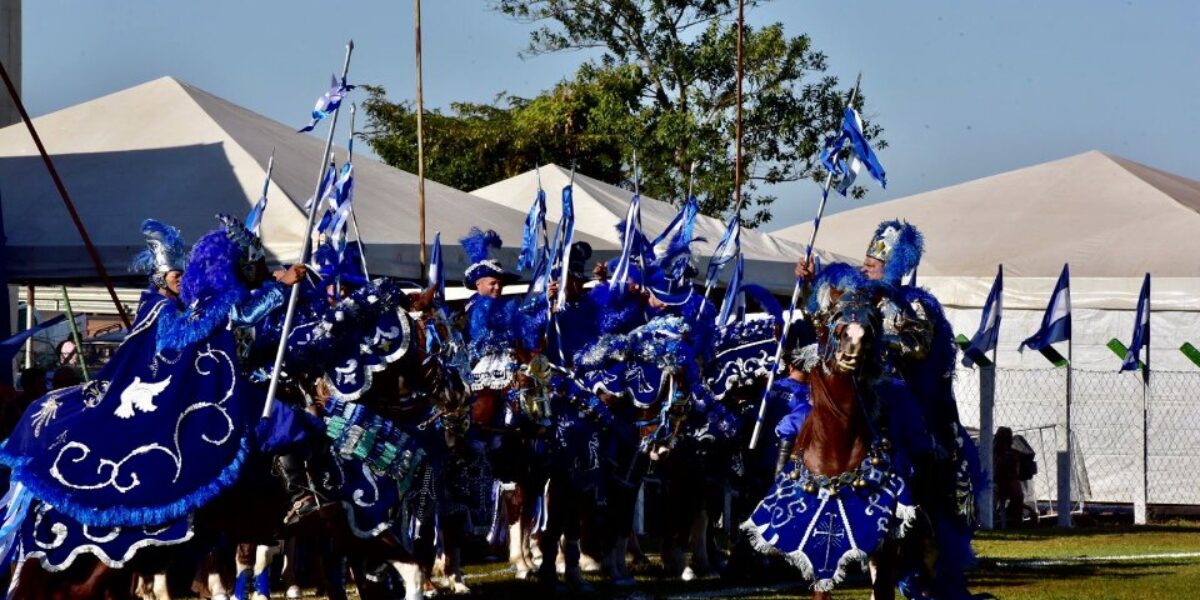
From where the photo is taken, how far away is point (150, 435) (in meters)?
7.90

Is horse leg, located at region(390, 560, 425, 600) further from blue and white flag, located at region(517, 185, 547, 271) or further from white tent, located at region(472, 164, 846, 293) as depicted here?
white tent, located at region(472, 164, 846, 293)

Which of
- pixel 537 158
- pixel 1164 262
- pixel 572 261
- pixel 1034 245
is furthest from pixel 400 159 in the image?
pixel 572 261

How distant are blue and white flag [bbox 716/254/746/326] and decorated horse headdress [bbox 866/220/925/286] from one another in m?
3.61

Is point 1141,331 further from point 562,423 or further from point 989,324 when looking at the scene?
point 562,423

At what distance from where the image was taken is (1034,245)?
92.2 ft

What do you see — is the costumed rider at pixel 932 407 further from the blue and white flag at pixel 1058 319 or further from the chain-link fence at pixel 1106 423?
the chain-link fence at pixel 1106 423

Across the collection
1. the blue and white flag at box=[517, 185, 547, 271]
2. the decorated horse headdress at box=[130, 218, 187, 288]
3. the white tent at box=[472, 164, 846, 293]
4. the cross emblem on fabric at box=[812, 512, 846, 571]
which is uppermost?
the white tent at box=[472, 164, 846, 293]

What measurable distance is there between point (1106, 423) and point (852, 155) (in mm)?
12782

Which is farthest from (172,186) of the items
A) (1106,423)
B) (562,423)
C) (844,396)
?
(1106,423)

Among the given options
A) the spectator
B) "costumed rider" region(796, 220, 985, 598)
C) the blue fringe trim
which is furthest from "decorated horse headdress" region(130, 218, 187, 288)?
the spectator

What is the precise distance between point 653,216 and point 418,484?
10.8 metres

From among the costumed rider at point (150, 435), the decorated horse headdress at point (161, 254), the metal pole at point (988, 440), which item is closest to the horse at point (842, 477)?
the costumed rider at point (150, 435)

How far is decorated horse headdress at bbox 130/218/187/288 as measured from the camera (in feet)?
28.9

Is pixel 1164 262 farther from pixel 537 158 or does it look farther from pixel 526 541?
pixel 526 541
